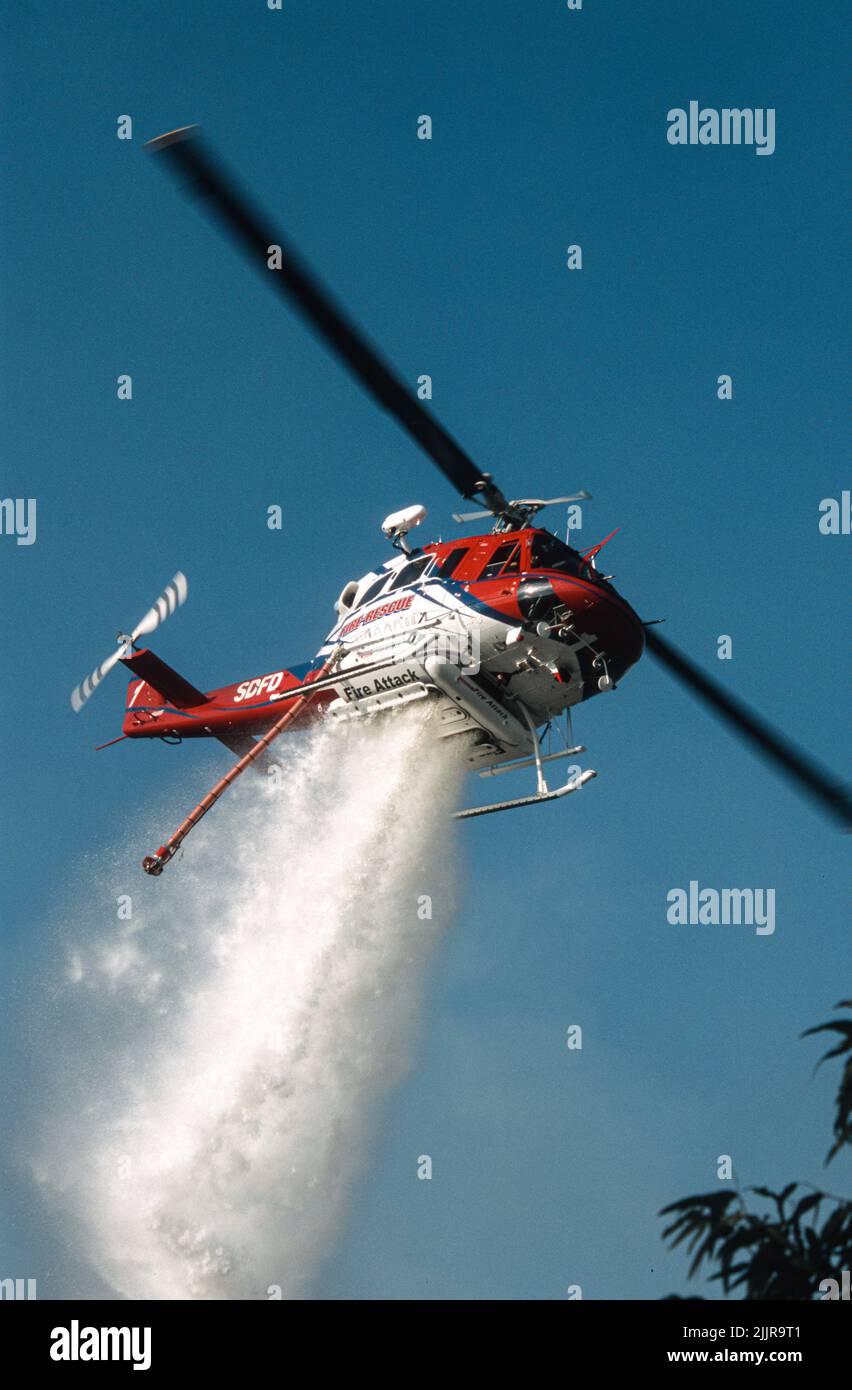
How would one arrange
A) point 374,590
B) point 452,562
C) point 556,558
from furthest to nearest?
point 374,590 < point 452,562 < point 556,558

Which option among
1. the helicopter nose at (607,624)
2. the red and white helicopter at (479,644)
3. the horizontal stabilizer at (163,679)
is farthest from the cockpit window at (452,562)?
the horizontal stabilizer at (163,679)

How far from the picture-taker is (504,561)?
24.9m

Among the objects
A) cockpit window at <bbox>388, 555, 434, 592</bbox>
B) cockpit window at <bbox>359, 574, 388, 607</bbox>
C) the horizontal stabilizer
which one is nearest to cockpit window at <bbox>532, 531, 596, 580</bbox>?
cockpit window at <bbox>388, 555, 434, 592</bbox>

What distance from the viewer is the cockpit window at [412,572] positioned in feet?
85.6

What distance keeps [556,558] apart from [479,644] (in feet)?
5.26

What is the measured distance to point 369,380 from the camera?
22.5 meters

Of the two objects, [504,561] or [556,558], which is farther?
[504,561]

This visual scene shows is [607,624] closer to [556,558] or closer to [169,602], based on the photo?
[556,558]

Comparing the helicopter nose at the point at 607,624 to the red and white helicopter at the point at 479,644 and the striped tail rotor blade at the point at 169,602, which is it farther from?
the striped tail rotor blade at the point at 169,602

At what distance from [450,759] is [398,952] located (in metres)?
2.99

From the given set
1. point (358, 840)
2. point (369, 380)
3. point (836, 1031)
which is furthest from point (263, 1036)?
point (836, 1031)

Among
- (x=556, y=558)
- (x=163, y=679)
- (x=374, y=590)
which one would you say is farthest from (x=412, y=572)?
(x=163, y=679)
